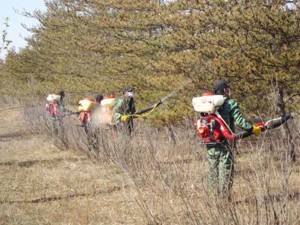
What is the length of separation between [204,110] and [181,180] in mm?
1631

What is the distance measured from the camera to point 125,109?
9.66m

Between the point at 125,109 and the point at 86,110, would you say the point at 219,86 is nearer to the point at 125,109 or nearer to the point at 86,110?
the point at 125,109

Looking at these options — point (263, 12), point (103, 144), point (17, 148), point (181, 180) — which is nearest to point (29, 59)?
point (17, 148)

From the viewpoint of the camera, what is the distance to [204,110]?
5.72 m

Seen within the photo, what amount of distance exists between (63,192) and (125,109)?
234cm

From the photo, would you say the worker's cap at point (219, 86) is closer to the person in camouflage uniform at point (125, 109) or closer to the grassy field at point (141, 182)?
the grassy field at point (141, 182)

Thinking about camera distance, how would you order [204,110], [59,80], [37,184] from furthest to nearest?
[59,80]
[37,184]
[204,110]

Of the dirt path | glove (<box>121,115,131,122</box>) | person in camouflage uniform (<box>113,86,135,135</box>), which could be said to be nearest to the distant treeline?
person in camouflage uniform (<box>113,86,135,135</box>)

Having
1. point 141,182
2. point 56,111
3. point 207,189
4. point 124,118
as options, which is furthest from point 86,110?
point 207,189

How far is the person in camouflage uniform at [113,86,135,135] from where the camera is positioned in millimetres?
9242

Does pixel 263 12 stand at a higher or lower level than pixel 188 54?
higher

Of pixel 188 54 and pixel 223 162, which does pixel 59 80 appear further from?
pixel 223 162

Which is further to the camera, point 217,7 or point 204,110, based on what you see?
point 217,7

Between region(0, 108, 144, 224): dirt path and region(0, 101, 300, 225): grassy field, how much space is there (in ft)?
0.04
